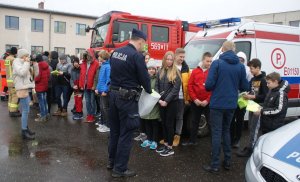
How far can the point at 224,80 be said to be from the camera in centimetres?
482

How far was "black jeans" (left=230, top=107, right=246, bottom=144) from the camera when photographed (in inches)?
241

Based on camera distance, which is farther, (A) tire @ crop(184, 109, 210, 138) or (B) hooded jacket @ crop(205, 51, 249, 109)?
(A) tire @ crop(184, 109, 210, 138)

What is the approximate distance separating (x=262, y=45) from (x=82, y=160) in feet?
15.4

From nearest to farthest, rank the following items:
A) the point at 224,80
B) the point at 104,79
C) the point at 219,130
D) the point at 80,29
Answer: the point at 224,80
the point at 219,130
the point at 104,79
the point at 80,29

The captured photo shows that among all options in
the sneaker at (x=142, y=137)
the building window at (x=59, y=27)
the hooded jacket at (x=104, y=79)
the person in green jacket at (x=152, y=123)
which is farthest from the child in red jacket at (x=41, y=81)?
the building window at (x=59, y=27)

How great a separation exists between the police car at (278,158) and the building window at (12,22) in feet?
117

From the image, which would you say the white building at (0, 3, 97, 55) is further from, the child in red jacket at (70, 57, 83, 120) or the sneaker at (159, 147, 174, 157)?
the sneaker at (159, 147, 174, 157)

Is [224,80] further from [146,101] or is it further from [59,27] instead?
[59,27]

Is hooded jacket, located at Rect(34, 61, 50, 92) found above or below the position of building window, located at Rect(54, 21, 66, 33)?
below

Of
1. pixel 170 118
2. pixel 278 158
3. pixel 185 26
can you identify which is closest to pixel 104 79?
pixel 170 118

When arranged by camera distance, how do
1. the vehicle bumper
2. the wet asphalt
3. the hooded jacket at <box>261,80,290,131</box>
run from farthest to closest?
Answer: the hooded jacket at <box>261,80,290,131</box> < the wet asphalt < the vehicle bumper

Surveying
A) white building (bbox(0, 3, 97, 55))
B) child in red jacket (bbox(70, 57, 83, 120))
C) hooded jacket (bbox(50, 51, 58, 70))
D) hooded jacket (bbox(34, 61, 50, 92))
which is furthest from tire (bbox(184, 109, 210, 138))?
white building (bbox(0, 3, 97, 55))

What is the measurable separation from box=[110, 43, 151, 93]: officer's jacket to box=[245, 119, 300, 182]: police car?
1835 millimetres

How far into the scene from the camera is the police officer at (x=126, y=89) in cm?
457
